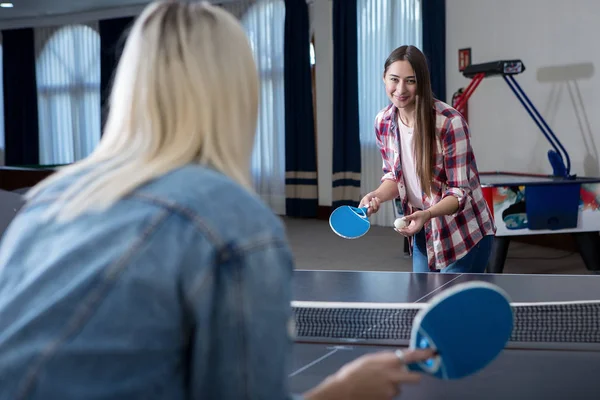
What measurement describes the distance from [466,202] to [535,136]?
14.0 feet

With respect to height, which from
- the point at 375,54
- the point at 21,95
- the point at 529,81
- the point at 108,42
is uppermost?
the point at 108,42

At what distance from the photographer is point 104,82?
11.4 meters

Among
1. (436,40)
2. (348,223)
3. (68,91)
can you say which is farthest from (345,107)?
(348,223)

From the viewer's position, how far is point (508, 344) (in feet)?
5.64

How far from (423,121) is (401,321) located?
3.86 feet

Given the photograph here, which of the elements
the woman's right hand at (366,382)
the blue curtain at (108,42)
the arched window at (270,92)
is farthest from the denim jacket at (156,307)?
the blue curtain at (108,42)

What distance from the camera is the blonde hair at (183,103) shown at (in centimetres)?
97

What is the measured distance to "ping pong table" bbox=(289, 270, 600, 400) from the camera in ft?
4.76

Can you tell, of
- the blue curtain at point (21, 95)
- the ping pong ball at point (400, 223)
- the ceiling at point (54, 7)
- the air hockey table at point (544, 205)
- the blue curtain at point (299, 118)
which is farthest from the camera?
the blue curtain at point (21, 95)

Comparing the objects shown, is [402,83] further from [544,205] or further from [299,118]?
[299,118]

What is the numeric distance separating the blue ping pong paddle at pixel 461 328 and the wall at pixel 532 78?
18.1ft

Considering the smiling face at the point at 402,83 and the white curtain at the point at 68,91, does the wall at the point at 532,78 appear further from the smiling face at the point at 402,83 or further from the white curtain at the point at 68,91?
the white curtain at the point at 68,91

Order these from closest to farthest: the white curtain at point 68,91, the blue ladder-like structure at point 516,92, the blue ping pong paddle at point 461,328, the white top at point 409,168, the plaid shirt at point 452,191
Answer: the blue ping pong paddle at point 461,328
the plaid shirt at point 452,191
the white top at point 409,168
the blue ladder-like structure at point 516,92
the white curtain at point 68,91

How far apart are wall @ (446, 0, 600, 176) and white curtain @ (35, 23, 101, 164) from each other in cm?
Result: 599
